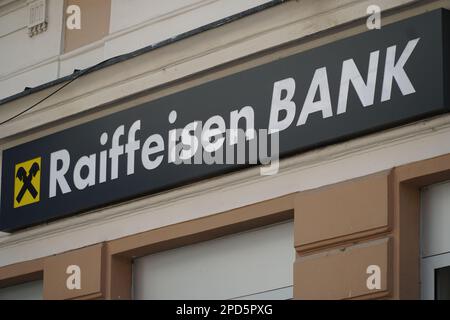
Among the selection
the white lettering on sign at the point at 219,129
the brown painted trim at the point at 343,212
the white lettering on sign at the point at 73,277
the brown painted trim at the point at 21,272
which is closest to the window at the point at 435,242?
the brown painted trim at the point at 343,212

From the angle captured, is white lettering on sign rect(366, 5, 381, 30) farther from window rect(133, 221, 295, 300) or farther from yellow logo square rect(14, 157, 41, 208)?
yellow logo square rect(14, 157, 41, 208)

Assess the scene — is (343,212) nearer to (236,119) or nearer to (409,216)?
(409,216)

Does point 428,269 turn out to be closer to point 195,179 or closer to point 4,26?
point 195,179

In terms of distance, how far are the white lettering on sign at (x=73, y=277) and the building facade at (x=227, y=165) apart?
0.01 m

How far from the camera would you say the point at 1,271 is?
49.2ft

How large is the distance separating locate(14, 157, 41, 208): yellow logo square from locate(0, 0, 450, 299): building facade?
0.06 ft

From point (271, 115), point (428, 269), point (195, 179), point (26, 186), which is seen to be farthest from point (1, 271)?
point (428, 269)

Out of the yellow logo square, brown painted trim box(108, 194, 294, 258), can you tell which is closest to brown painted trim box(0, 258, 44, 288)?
the yellow logo square

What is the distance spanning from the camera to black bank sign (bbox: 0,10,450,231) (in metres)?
12.0

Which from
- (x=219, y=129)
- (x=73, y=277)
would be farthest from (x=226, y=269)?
(x=73, y=277)

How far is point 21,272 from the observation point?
48.4ft

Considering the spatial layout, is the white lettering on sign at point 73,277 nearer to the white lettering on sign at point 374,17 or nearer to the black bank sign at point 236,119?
the black bank sign at point 236,119

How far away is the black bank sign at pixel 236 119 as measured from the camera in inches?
472

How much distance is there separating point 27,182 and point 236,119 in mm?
2705
